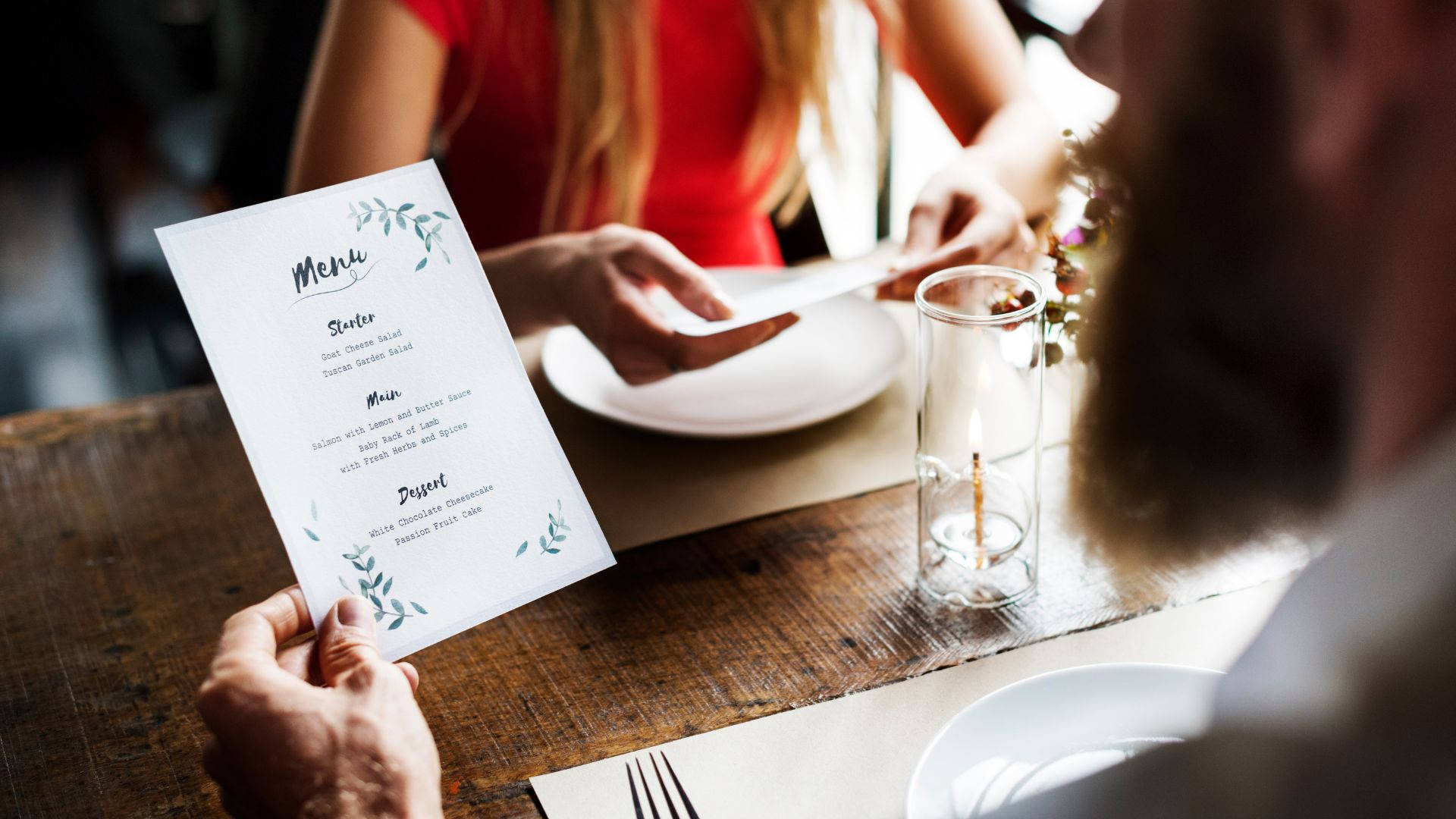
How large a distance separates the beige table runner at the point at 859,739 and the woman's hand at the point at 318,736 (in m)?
0.10

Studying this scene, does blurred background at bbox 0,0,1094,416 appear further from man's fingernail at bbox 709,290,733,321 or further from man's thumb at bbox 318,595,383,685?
man's thumb at bbox 318,595,383,685

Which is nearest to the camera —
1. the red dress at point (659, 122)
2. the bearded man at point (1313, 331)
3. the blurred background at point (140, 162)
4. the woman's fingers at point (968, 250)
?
the bearded man at point (1313, 331)

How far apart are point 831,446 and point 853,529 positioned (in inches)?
5.1

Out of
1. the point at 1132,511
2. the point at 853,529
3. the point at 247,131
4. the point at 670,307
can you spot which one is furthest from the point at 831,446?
the point at 247,131

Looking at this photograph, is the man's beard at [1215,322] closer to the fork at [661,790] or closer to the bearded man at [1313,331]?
the bearded man at [1313,331]

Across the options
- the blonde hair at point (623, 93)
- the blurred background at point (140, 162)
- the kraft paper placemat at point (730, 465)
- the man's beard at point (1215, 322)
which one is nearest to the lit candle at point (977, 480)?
the kraft paper placemat at point (730, 465)

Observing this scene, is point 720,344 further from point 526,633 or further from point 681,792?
point 681,792

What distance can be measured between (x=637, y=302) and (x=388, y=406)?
1.19 ft

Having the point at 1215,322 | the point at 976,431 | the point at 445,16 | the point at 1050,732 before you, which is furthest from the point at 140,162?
the point at 1215,322

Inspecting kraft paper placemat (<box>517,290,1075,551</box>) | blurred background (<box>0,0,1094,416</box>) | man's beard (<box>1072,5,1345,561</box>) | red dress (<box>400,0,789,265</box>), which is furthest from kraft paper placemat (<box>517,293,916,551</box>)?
blurred background (<box>0,0,1094,416</box>)

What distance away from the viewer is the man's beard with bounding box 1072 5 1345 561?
0.33 m

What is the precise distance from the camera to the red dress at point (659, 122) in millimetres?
1528

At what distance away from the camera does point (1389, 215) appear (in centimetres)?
31

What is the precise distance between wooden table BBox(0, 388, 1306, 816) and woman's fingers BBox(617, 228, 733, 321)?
7.9 inches
